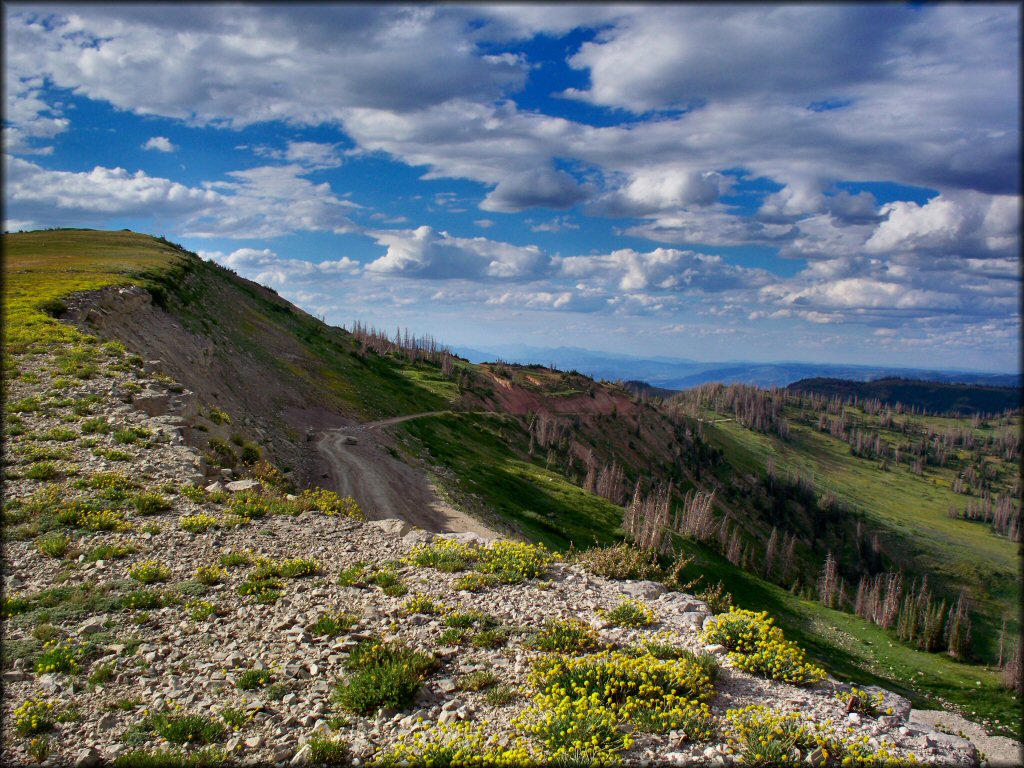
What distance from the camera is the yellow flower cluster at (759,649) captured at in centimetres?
1184

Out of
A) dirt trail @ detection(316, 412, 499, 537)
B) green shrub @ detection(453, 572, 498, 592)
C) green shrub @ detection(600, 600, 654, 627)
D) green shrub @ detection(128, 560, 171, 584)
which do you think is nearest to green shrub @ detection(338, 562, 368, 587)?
green shrub @ detection(453, 572, 498, 592)

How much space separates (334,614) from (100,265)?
45.6 metres

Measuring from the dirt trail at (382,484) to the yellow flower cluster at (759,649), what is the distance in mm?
21414

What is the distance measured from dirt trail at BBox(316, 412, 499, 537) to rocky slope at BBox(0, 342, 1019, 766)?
1474 cm

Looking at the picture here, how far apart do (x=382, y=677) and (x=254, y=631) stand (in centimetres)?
367

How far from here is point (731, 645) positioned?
12.8 metres

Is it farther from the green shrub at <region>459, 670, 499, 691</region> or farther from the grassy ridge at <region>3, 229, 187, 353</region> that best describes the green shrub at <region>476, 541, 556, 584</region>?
the grassy ridge at <region>3, 229, 187, 353</region>

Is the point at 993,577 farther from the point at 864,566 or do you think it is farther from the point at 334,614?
the point at 334,614

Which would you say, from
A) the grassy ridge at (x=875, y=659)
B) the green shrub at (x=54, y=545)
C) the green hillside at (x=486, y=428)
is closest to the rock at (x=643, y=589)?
the green shrub at (x=54, y=545)

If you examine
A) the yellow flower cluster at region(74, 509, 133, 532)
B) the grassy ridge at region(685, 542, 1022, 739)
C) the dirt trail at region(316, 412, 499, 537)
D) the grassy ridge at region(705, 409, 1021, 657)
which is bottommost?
the grassy ridge at region(705, 409, 1021, 657)

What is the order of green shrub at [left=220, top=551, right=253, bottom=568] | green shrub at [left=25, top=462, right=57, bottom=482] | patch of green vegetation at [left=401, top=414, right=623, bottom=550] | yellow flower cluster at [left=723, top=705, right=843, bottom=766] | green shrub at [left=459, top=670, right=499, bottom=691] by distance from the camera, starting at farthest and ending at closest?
patch of green vegetation at [left=401, top=414, right=623, bottom=550] < green shrub at [left=25, top=462, right=57, bottom=482] < green shrub at [left=220, top=551, right=253, bottom=568] < green shrub at [left=459, top=670, right=499, bottom=691] < yellow flower cluster at [left=723, top=705, right=843, bottom=766]

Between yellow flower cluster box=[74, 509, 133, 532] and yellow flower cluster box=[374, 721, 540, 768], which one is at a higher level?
yellow flower cluster box=[74, 509, 133, 532]

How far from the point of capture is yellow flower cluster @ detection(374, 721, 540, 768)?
28.5ft

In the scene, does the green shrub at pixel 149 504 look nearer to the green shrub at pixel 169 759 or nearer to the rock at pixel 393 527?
the rock at pixel 393 527
